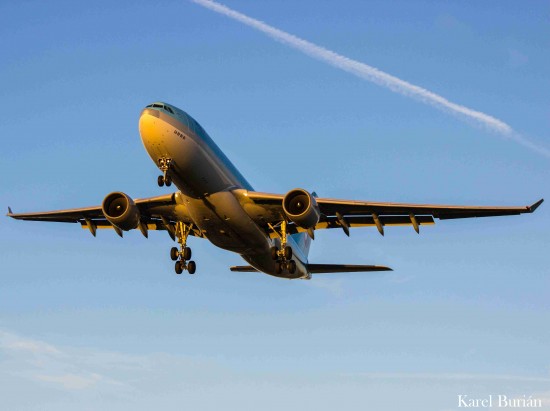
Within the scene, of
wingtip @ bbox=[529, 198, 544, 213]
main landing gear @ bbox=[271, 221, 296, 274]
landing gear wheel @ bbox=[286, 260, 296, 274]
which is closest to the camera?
wingtip @ bbox=[529, 198, 544, 213]

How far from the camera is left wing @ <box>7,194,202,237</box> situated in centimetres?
4344

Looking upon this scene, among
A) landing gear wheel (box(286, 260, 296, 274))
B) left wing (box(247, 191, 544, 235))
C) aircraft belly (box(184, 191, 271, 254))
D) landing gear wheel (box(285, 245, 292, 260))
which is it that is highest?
left wing (box(247, 191, 544, 235))

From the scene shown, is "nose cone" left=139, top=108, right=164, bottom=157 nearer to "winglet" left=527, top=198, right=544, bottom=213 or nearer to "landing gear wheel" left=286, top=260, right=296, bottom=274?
"landing gear wheel" left=286, top=260, right=296, bottom=274

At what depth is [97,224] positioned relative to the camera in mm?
49406

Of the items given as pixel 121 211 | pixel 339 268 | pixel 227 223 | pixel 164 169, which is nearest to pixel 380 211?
pixel 227 223

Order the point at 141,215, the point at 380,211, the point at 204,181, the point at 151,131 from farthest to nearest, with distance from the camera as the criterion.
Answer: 1. the point at 141,215
2. the point at 380,211
3. the point at 204,181
4. the point at 151,131

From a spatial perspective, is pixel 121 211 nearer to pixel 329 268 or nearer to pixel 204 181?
pixel 204 181

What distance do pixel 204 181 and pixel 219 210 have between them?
2.01 meters

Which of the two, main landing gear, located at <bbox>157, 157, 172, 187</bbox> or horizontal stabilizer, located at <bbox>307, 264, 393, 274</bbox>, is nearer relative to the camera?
main landing gear, located at <bbox>157, 157, 172, 187</bbox>

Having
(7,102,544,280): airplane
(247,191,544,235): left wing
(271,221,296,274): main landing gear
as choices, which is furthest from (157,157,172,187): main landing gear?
(271,221,296,274): main landing gear

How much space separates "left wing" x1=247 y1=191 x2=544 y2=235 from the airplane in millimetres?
48

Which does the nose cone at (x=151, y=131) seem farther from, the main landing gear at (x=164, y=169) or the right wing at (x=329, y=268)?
the right wing at (x=329, y=268)

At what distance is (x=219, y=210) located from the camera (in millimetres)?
40281

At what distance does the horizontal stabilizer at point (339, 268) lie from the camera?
156 feet
